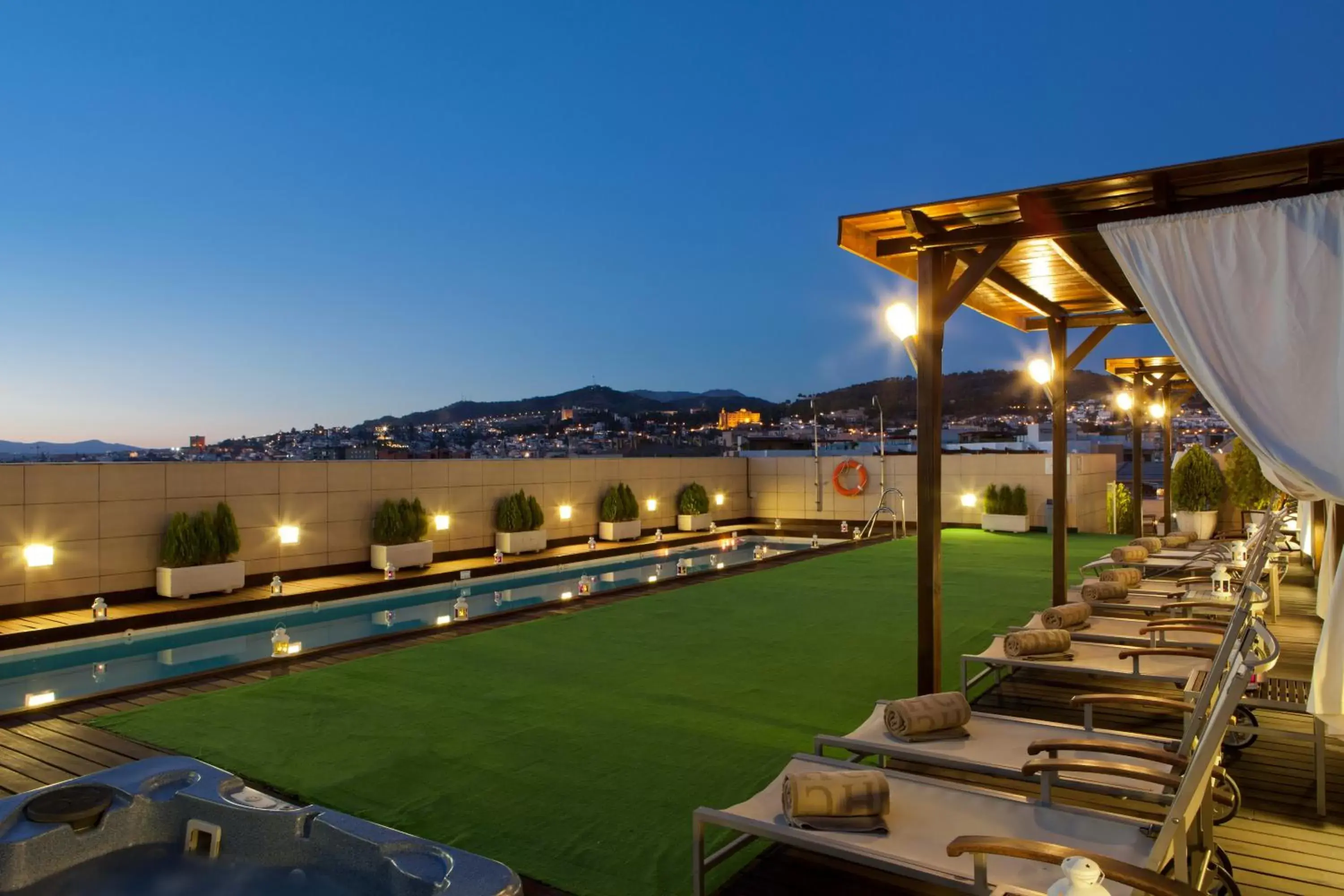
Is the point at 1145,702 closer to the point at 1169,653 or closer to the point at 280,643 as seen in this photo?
the point at 1169,653

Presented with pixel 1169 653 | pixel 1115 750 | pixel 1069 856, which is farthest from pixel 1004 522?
pixel 1069 856

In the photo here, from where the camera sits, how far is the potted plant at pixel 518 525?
13.3m

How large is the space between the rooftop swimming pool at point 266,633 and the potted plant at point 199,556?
3.49 ft

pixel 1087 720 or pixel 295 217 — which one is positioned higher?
pixel 295 217

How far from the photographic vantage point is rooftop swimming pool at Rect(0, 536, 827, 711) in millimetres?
6812

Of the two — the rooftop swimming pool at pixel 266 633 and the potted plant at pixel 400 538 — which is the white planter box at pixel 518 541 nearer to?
the rooftop swimming pool at pixel 266 633

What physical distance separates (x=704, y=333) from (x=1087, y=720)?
2270 inches

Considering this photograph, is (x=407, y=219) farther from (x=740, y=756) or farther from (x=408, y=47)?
(x=740, y=756)

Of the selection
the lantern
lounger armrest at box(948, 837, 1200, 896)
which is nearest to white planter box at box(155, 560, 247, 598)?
the lantern

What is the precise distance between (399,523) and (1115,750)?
10256 millimetres

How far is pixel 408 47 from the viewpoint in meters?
28.0

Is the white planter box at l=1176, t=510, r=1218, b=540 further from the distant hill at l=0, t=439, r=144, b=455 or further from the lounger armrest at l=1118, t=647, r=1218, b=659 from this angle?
the distant hill at l=0, t=439, r=144, b=455

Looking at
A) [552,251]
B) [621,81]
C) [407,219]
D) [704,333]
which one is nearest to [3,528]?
[407,219]

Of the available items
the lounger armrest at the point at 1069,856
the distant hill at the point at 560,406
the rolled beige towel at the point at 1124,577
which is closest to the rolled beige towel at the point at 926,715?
the lounger armrest at the point at 1069,856
